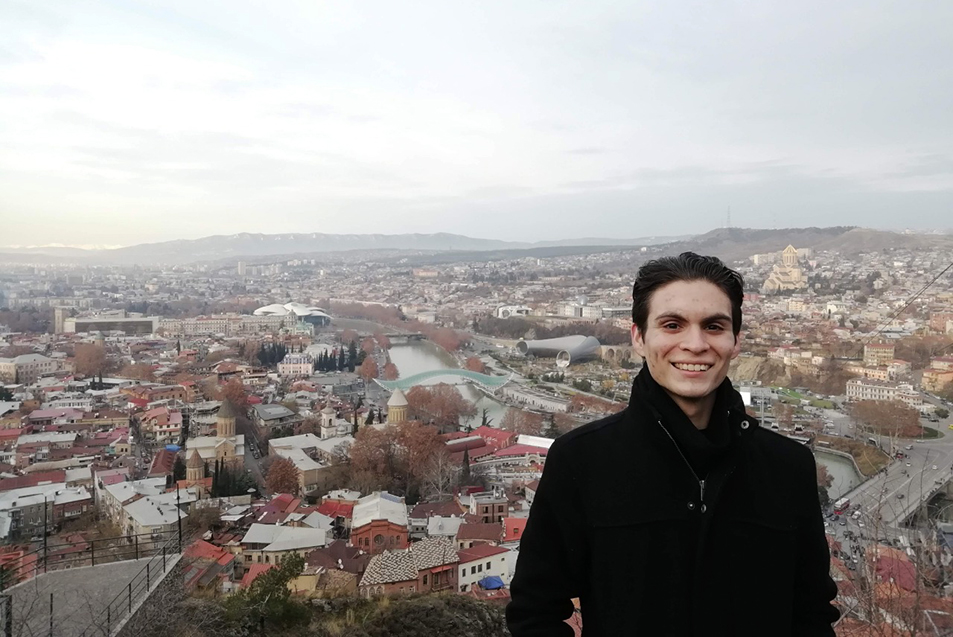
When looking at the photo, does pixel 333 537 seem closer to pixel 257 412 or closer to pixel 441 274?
pixel 257 412

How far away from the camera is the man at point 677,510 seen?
0.40m

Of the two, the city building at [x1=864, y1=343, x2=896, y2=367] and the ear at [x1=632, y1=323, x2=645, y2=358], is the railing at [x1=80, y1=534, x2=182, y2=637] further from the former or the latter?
the city building at [x1=864, y1=343, x2=896, y2=367]

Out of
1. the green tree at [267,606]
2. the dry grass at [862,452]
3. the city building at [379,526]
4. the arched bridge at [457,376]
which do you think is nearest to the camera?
the green tree at [267,606]

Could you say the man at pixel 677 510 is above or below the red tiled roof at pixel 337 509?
above

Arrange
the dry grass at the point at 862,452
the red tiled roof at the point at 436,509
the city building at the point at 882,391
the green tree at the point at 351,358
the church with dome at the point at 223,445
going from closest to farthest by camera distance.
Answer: the red tiled roof at the point at 436,509, the dry grass at the point at 862,452, the church with dome at the point at 223,445, the city building at the point at 882,391, the green tree at the point at 351,358

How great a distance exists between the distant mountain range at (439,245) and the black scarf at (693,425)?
10486 millimetres

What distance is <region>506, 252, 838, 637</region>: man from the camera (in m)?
0.40

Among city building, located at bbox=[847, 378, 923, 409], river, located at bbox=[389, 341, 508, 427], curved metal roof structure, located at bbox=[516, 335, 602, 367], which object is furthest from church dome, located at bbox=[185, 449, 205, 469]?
curved metal roof structure, located at bbox=[516, 335, 602, 367]

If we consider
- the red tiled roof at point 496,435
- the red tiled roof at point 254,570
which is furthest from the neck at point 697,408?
the red tiled roof at point 496,435

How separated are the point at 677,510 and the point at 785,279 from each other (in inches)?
791

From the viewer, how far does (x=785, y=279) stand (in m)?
18.6

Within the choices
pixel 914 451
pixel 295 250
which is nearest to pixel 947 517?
pixel 914 451

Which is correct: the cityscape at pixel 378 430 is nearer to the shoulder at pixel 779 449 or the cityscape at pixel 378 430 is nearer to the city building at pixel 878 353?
the city building at pixel 878 353

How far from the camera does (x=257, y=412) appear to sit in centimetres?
847
